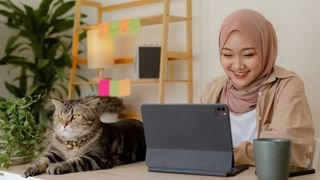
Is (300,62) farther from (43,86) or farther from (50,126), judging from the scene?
(43,86)

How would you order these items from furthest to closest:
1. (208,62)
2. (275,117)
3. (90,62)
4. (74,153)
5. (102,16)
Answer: (102,16)
(90,62)
(208,62)
(275,117)
(74,153)

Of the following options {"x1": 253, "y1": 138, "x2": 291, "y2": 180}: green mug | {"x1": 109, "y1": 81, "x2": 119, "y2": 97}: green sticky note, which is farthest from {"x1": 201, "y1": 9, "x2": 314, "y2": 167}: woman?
{"x1": 109, "y1": 81, "x2": 119, "y2": 97}: green sticky note

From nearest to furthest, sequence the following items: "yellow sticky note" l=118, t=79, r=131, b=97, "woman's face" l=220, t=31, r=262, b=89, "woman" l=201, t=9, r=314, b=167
Result: "woman" l=201, t=9, r=314, b=167 → "woman's face" l=220, t=31, r=262, b=89 → "yellow sticky note" l=118, t=79, r=131, b=97

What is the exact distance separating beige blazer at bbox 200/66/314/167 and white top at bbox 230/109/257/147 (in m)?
0.05

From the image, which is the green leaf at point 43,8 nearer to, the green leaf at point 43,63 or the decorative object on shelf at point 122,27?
the green leaf at point 43,63

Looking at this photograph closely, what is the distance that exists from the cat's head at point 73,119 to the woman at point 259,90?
45cm

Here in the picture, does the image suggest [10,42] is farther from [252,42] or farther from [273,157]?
[273,157]

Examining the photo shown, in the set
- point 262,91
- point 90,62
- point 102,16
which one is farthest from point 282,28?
point 102,16

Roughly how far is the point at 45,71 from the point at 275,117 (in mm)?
1963

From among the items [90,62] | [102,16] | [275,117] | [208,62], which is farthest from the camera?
[102,16]

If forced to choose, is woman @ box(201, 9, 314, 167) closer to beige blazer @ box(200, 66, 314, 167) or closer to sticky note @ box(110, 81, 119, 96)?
beige blazer @ box(200, 66, 314, 167)

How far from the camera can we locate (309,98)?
2090 mm

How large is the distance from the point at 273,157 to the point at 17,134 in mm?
780

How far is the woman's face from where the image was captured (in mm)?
1483
